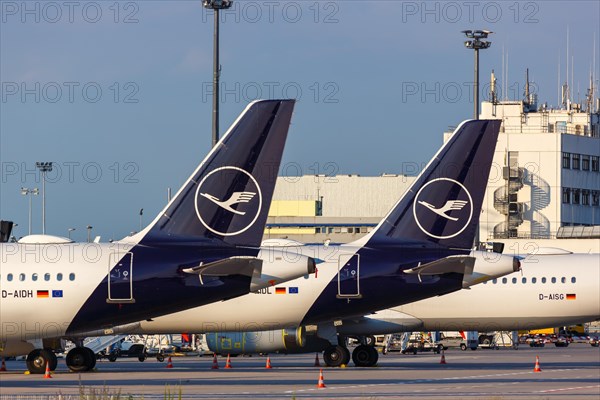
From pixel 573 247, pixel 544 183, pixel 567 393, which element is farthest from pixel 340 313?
pixel 544 183

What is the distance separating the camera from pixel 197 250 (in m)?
43.8

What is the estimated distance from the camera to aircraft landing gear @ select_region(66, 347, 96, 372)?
53156 mm

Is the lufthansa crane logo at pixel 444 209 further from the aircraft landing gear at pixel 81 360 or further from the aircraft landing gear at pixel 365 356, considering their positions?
the aircraft landing gear at pixel 81 360

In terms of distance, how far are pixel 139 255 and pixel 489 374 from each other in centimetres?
1480

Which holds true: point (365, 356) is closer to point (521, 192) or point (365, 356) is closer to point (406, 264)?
point (406, 264)

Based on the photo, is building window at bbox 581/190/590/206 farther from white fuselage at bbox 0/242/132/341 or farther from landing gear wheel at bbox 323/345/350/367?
white fuselage at bbox 0/242/132/341

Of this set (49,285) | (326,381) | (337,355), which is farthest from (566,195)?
(49,285)

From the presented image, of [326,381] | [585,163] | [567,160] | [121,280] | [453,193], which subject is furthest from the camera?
[585,163]

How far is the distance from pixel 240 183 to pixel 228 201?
0.73m

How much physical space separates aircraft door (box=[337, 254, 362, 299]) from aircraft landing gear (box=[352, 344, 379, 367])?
559cm

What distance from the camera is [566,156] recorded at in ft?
466

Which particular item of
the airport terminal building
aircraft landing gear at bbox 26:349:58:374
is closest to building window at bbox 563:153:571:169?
the airport terminal building

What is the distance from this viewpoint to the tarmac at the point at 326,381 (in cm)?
3878

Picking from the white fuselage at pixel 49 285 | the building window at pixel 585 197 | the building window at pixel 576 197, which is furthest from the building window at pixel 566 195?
the white fuselage at pixel 49 285
